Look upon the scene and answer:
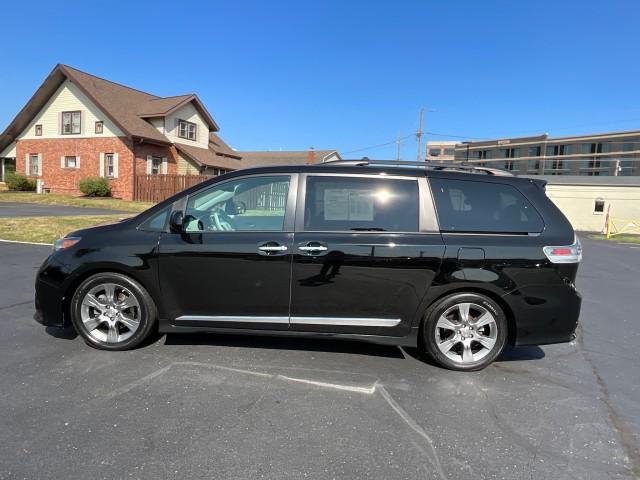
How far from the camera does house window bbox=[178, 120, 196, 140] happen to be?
30934 millimetres

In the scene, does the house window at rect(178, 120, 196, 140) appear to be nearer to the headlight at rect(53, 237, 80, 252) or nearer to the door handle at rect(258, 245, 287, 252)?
the headlight at rect(53, 237, 80, 252)

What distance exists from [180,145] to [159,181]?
172 inches

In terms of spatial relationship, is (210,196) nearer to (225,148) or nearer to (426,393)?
(426,393)

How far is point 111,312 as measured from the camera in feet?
13.4

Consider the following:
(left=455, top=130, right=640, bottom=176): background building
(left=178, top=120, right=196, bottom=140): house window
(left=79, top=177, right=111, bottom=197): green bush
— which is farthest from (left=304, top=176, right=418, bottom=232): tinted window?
(left=455, top=130, right=640, bottom=176): background building

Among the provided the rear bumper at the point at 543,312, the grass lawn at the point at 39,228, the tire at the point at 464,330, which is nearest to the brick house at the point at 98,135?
the grass lawn at the point at 39,228

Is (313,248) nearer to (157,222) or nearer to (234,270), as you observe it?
(234,270)

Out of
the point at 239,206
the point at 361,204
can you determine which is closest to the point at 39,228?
the point at 239,206

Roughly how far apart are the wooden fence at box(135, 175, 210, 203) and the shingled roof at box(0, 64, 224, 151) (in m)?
2.56

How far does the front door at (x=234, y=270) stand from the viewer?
12.7ft

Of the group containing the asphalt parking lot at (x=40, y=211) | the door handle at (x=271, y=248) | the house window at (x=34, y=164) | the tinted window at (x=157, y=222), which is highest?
the house window at (x=34, y=164)

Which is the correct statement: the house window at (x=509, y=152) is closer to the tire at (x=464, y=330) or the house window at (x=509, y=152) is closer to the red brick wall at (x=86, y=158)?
the red brick wall at (x=86, y=158)

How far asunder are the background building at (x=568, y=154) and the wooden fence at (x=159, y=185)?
207 feet

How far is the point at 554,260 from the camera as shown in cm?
380
